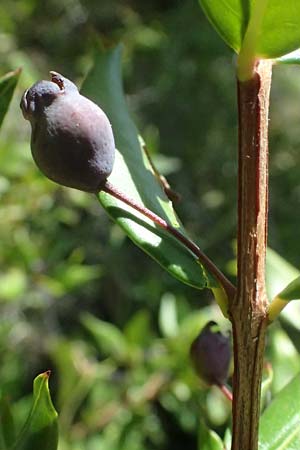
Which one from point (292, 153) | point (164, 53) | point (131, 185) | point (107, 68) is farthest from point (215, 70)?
point (131, 185)

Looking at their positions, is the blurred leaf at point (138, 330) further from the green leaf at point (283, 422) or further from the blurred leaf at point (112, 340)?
the green leaf at point (283, 422)

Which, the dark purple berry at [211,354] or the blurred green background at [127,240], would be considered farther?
the blurred green background at [127,240]

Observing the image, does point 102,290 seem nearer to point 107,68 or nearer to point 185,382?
point 185,382

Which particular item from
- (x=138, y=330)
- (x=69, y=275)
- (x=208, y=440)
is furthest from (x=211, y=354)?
(x=138, y=330)

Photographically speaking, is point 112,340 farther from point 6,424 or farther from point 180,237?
point 180,237

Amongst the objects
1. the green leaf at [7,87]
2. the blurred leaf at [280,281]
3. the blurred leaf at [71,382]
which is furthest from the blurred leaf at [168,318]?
the green leaf at [7,87]

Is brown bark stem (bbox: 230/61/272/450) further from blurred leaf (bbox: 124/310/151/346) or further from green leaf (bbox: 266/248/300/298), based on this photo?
blurred leaf (bbox: 124/310/151/346)
